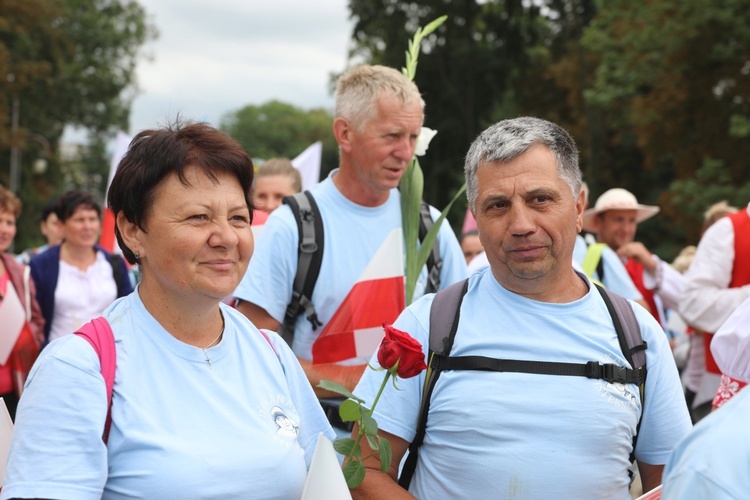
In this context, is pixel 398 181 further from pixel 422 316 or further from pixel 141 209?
pixel 141 209

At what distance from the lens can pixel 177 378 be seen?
2.34 metres

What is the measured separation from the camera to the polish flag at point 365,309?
12.2 ft

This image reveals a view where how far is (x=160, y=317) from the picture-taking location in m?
2.44

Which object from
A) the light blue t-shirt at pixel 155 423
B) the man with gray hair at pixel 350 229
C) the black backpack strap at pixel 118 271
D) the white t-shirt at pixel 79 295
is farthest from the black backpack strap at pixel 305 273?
the black backpack strap at pixel 118 271

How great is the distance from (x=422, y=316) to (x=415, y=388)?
0.20 metres

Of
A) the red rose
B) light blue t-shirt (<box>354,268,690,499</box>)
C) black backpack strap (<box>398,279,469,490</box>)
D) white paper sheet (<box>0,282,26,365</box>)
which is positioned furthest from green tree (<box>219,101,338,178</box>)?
the red rose

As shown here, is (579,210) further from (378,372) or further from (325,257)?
(325,257)

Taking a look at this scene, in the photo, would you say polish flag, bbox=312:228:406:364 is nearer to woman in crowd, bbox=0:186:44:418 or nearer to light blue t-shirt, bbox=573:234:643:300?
light blue t-shirt, bbox=573:234:643:300

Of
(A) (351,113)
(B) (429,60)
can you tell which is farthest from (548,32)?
(A) (351,113)

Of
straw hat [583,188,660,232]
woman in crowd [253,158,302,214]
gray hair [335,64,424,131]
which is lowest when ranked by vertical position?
woman in crowd [253,158,302,214]

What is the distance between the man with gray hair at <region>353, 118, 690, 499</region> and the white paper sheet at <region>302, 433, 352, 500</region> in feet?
1.39

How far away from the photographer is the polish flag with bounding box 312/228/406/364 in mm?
3730

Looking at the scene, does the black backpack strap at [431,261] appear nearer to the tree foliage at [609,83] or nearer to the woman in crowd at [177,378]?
the woman in crowd at [177,378]

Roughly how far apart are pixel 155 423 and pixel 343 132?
7.02ft
